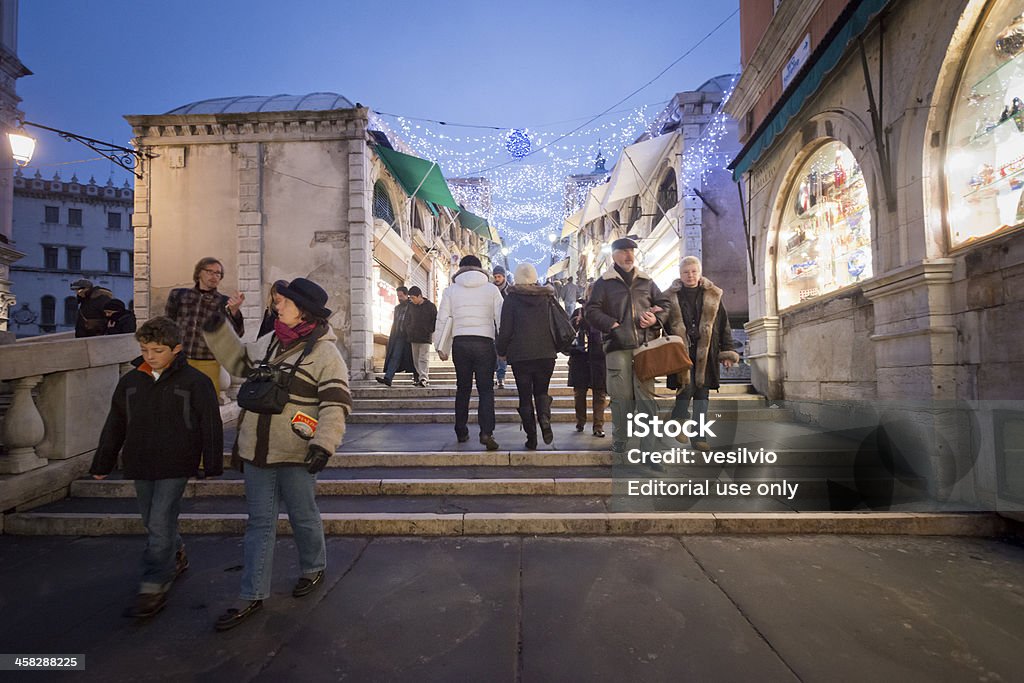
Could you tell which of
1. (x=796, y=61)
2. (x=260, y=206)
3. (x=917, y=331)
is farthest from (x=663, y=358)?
(x=260, y=206)

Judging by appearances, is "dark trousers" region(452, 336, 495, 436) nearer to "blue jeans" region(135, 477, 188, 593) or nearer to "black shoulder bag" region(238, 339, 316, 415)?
"black shoulder bag" region(238, 339, 316, 415)

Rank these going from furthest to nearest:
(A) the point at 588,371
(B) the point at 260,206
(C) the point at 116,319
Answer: (B) the point at 260,206 < (C) the point at 116,319 < (A) the point at 588,371

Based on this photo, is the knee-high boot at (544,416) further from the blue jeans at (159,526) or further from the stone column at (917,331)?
the stone column at (917,331)

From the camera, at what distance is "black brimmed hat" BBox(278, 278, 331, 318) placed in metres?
2.66

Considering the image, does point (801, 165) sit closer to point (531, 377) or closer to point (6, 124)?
point (531, 377)

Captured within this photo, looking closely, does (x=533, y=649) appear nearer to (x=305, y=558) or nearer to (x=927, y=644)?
(x=305, y=558)

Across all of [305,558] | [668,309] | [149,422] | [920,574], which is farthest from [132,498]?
[920,574]

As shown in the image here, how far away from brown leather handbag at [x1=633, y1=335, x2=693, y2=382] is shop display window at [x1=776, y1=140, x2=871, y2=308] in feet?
11.4

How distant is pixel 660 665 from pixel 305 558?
2.01m

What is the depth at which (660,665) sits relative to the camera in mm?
2057

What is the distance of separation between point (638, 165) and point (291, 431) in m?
14.5

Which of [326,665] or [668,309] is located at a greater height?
[668,309]

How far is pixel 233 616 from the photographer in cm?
241

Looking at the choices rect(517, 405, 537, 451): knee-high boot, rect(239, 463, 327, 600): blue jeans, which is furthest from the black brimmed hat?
rect(517, 405, 537, 451): knee-high boot
